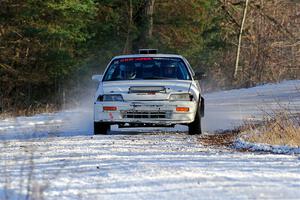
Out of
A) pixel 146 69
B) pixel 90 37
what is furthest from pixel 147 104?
pixel 90 37

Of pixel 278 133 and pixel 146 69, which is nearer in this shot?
pixel 278 133

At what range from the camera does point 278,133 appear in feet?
35.8

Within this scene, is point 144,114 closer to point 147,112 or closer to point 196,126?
point 147,112

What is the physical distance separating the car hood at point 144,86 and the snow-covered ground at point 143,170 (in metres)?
0.79

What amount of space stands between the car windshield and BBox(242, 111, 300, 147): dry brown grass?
7.37 feet

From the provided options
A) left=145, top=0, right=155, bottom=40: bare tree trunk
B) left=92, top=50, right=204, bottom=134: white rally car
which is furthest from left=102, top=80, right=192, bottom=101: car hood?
left=145, top=0, right=155, bottom=40: bare tree trunk

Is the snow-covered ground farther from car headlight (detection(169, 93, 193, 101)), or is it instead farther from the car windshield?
the car windshield

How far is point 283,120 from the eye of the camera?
11891mm

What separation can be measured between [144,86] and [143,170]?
223 inches

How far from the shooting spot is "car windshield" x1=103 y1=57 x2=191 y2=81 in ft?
44.2

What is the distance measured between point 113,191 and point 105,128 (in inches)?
276

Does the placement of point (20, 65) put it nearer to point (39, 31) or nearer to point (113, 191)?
point (39, 31)

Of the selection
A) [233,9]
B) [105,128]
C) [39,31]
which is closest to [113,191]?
[105,128]

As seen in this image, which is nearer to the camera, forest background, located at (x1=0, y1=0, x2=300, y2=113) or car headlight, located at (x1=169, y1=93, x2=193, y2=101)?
car headlight, located at (x1=169, y1=93, x2=193, y2=101)
